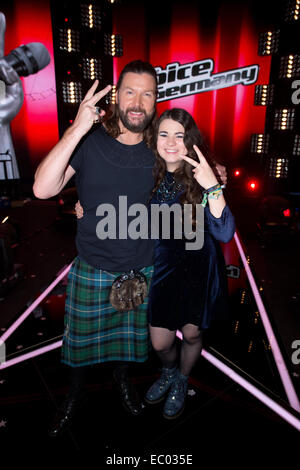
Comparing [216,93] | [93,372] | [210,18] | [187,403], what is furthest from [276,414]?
[210,18]

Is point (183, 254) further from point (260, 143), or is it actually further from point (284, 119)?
point (260, 143)

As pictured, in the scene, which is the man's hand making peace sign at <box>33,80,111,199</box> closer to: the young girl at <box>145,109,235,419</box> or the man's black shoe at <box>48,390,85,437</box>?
the young girl at <box>145,109,235,419</box>

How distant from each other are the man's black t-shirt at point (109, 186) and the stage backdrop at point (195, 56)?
22.9ft

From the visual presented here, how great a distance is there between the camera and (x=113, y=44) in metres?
6.98

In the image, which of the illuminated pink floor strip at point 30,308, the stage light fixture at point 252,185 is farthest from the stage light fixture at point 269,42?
the illuminated pink floor strip at point 30,308

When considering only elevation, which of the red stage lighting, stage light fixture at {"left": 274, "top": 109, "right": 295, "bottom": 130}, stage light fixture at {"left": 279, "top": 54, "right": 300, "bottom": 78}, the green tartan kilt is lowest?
the green tartan kilt

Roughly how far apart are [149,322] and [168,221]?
599 millimetres

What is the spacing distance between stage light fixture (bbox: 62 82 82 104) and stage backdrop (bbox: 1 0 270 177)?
1.88 m

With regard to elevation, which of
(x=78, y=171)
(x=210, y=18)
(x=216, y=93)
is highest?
(x=210, y=18)

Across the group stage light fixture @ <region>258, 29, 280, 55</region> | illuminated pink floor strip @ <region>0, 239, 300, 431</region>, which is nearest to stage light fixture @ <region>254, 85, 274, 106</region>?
stage light fixture @ <region>258, 29, 280, 55</region>

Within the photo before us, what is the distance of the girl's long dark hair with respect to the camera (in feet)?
6.08
